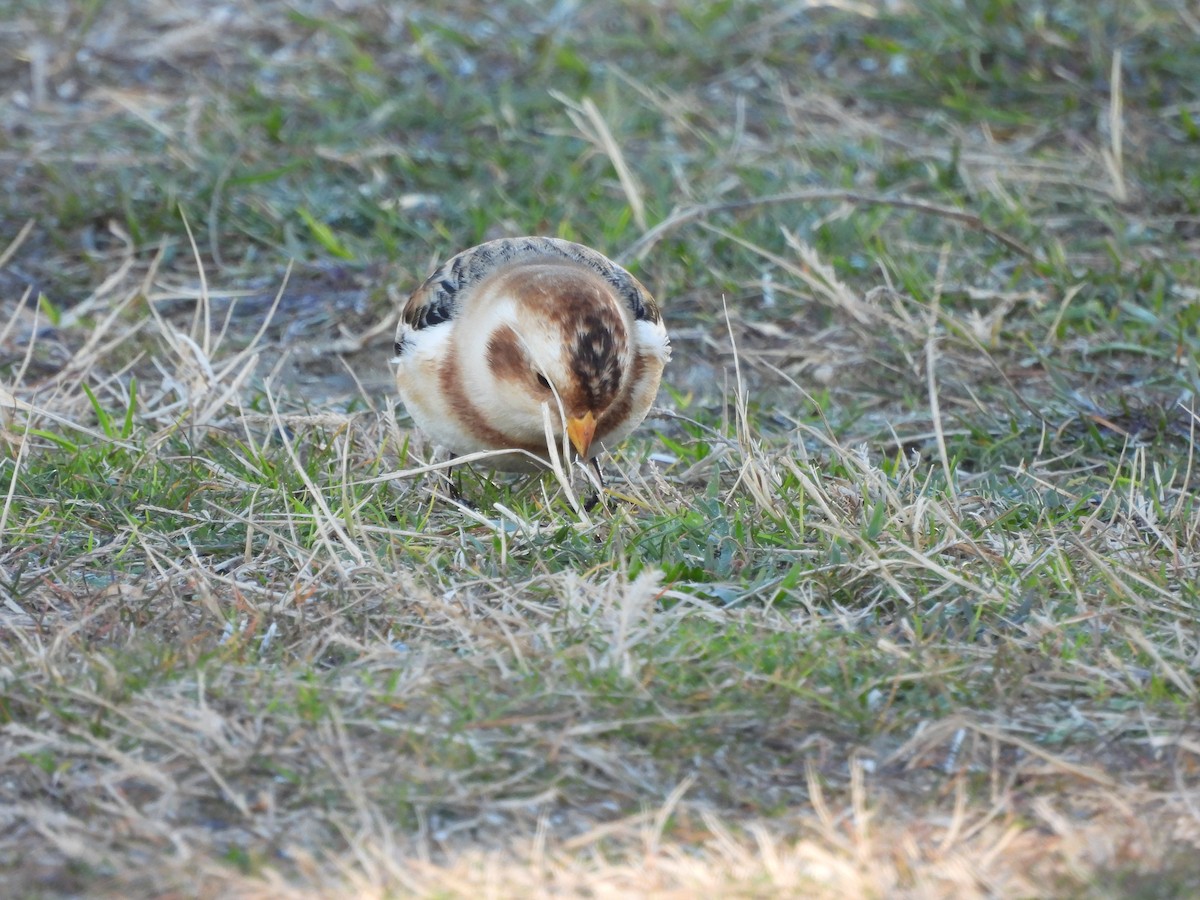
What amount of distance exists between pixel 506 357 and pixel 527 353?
0.28 ft

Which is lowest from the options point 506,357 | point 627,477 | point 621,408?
point 627,477

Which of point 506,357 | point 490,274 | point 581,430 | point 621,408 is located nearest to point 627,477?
point 621,408

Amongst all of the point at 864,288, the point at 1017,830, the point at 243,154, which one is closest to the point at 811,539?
the point at 1017,830

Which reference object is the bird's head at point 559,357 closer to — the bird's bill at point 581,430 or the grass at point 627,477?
the bird's bill at point 581,430

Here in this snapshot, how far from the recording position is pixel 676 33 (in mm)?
7965

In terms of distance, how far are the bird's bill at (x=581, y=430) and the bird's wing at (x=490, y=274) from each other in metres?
0.55

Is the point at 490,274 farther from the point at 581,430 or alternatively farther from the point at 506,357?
the point at 581,430

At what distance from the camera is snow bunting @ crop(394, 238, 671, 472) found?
162 inches

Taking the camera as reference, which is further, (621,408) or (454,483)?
(454,483)

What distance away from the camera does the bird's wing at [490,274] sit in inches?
179

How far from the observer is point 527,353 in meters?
4.16

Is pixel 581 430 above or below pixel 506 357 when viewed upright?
below

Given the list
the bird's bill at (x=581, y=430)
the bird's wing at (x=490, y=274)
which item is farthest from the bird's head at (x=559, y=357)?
the bird's wing at (x=490, y=274)

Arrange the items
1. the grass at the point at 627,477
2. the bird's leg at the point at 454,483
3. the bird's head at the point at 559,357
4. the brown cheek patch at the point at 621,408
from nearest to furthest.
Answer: the grass at the point at 627,477 < the bird's head at the point at 559,357 < the brown cheek patch at the point at 621,408 < the bird's leg at the point at 454,483
